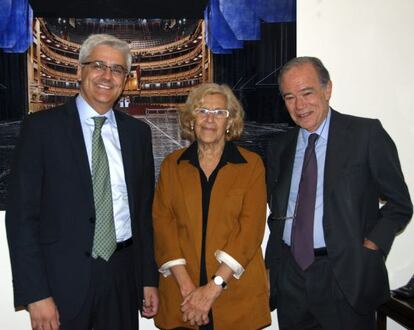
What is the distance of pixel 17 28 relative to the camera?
264cm

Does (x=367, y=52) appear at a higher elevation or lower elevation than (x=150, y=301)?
higher

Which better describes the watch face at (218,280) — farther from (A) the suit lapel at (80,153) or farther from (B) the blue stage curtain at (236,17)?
(B) the blue stage curtain at (236,17)

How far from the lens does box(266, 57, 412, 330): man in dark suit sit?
2008 mm

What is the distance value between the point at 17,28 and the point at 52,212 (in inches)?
57.2

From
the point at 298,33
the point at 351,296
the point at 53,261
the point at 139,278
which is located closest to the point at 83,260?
the point at 53,261

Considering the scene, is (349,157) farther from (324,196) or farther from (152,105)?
(152,105)

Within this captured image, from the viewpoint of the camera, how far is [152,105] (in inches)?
110

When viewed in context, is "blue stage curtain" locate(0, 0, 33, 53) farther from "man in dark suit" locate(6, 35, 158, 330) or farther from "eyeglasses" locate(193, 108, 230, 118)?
"eyeglasses" locate(193, 108, 230, 118)

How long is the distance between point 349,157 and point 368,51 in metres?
1.21

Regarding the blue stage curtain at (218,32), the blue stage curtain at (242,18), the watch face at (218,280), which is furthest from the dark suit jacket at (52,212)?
the blue stage curtain at (242,18)

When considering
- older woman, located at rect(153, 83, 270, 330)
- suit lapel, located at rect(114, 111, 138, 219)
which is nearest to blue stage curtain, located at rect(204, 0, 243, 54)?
older woman, located at rect(153, 83, 270, 330)

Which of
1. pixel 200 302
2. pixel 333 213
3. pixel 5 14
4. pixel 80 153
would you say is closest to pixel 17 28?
pixel 5 14

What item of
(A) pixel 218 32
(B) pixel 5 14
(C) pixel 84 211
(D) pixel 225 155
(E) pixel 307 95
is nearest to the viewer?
(C) pixel 84 211

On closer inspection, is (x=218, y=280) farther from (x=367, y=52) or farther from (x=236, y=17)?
(x=367, y=52)
